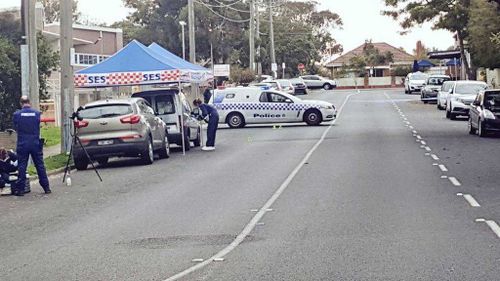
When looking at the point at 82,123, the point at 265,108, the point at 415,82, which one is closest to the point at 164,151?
the point at 82,123

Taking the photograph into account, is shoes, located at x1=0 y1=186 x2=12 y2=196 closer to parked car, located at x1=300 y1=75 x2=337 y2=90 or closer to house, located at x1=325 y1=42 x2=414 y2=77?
parked car, located at x1=300 y1=75 x2=337 y2=90

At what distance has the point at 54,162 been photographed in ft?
74.7

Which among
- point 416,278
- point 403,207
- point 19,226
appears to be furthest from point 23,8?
point 416,278

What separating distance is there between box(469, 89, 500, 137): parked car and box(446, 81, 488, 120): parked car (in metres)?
8.03

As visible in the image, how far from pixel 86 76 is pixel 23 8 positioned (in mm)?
4963

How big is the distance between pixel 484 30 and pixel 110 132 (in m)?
24.1

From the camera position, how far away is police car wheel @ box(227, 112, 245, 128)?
37188mm

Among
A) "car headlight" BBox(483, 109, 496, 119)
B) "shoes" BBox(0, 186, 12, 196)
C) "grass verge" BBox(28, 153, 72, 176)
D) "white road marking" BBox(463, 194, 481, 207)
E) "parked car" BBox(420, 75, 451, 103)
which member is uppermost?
"parked car" BBox(420, 75, 451, 103)

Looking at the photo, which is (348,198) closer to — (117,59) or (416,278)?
(416,278)

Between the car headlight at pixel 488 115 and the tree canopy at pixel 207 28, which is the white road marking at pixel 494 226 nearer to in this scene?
the car headlight at pixel 488 115

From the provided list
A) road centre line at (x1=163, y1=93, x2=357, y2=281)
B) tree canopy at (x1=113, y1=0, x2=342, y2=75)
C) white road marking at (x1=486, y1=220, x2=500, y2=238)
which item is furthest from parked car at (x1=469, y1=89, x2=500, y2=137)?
tree canopy at (x1=113, y1=0, x2=342, y2=75)

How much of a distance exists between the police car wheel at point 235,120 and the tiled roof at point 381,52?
252 feet

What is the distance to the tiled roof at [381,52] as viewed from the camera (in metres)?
115

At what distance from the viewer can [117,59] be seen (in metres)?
26.4
